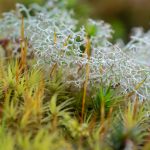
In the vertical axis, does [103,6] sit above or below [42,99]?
above

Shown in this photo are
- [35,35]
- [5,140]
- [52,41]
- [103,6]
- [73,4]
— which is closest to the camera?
[5,140]

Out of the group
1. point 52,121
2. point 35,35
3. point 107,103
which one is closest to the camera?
point 52,121

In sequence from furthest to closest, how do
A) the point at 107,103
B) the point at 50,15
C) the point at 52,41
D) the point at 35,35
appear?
1. the point at 50,15
2. the point at 35,35
3. the point at 52,41
4. the point at 107,103

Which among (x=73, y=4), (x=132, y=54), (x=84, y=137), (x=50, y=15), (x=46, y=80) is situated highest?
(x=73, y=4)

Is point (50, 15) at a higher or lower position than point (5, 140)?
higher

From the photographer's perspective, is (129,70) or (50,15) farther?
(50,15)

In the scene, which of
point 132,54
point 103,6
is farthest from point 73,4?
point 132,54

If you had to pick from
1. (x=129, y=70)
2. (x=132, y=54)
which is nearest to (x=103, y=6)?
(x=132, y=54)

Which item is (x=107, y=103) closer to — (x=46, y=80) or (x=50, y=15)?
(x=46, y=80)

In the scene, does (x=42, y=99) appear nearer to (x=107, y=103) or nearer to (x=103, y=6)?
(x=107, y=103)
